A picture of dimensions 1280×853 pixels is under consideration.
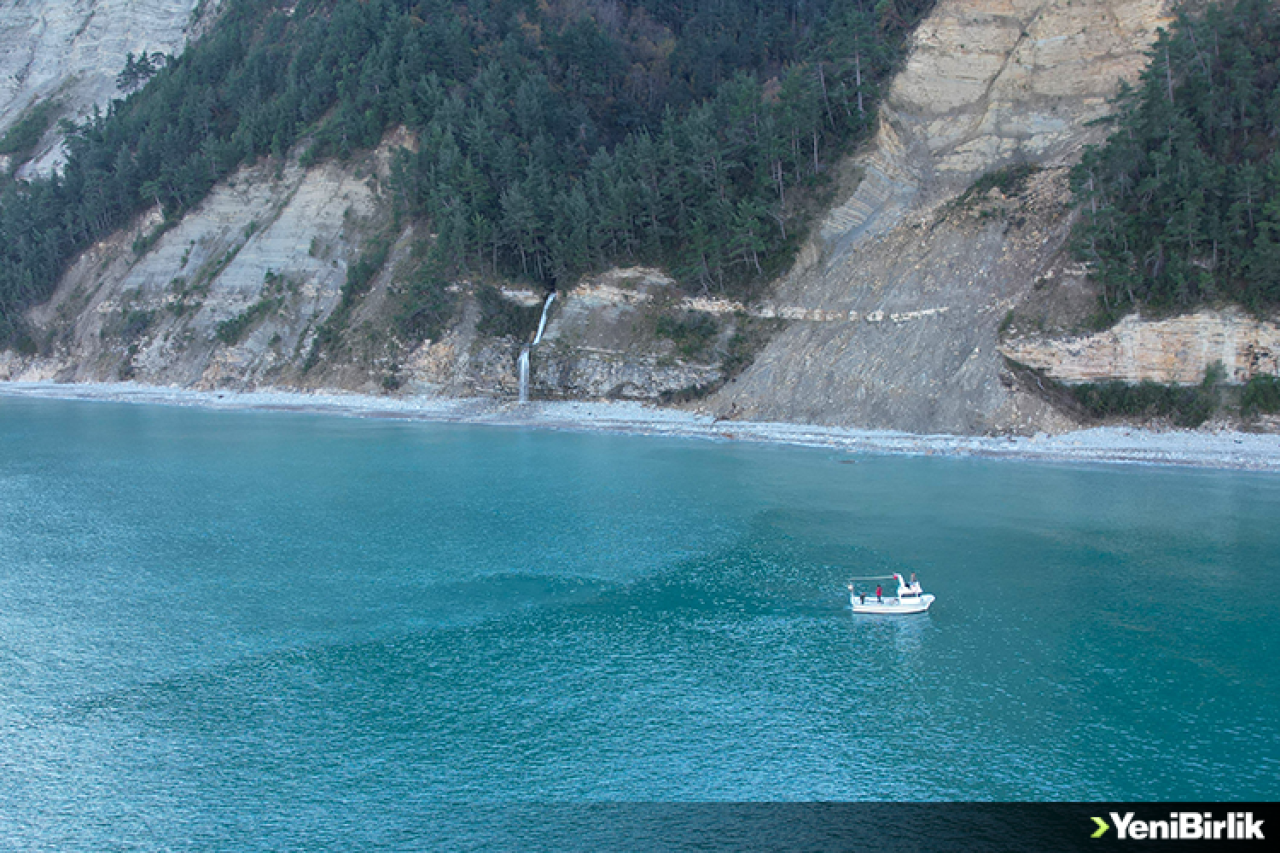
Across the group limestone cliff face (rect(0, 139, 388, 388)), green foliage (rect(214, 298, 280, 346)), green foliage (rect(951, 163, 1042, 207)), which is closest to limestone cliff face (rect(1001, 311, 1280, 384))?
green foliage (rect(951, 163, 1042, 207))

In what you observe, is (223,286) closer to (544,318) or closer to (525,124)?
(525,124)

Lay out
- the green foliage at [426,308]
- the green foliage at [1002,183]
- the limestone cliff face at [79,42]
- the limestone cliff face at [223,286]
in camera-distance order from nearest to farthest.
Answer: the green foliage at [1002,183]
the green foliage at [426,308]
the limestone cliff face at [223,286]
the limestone cliff face at [79,42]

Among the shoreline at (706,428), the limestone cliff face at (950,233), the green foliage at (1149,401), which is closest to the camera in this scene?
the shoreline at (706,428)

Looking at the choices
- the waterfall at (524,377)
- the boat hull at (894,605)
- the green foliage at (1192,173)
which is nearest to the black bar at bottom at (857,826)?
the boat hull at (894,605)

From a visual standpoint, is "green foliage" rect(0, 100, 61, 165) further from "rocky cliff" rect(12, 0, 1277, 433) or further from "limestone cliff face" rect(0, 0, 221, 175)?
"rocky cliff" rect(12, 0, 1277, 433)

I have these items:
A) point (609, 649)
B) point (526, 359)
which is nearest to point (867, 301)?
point (526, 359)

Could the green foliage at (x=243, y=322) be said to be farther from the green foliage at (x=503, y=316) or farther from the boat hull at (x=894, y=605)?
the boat hull at (x=894, y=605)
